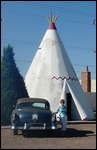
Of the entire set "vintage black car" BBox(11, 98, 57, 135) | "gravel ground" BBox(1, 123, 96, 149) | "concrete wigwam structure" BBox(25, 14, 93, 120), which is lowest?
"gravel ground" BBox(1, 123, 96, 149)

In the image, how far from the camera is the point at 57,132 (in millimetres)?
13141

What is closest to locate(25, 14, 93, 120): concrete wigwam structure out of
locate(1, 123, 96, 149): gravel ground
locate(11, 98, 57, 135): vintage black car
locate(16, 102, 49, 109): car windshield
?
locate(16, 102, 49, 109): car windshield

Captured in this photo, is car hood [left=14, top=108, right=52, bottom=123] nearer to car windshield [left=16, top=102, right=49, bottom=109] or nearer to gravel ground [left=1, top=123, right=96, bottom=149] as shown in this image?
gravel ground [left=1, top=123, right=96, bottom=149]

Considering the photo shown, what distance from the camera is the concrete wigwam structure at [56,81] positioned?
18609mm

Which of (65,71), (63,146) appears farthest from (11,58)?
(63,146)

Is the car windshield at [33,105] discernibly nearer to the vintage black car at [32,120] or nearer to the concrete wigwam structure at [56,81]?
the vintage black car at [32,120]

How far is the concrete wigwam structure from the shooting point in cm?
1861

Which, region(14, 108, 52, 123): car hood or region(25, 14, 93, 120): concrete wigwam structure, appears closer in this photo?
region(14, 108, 52, 123): car hood

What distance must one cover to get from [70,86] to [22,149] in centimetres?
1023

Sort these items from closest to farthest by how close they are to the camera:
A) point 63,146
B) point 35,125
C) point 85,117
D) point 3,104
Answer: point 63,146 < point 35,125 < point 3,104 < point 85,117

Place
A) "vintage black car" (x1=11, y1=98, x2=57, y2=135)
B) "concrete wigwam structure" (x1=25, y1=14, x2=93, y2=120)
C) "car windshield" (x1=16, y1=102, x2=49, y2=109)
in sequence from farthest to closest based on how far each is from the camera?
"concrete wigwam structure" (x1=25, y1=14, x2=93, y2=120) → "car windshield" (x1=16, y1=102, x2=49, y2=109) → "vintage black car" (x1=11, y1=98, x2=57, y2=135)

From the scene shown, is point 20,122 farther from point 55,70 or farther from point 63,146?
point 55,70

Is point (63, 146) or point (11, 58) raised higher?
point (11, 58)

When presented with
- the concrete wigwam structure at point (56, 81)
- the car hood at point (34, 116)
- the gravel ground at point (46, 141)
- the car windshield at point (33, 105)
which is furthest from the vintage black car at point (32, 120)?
the concrete wigwam structure at point (56, 81)
